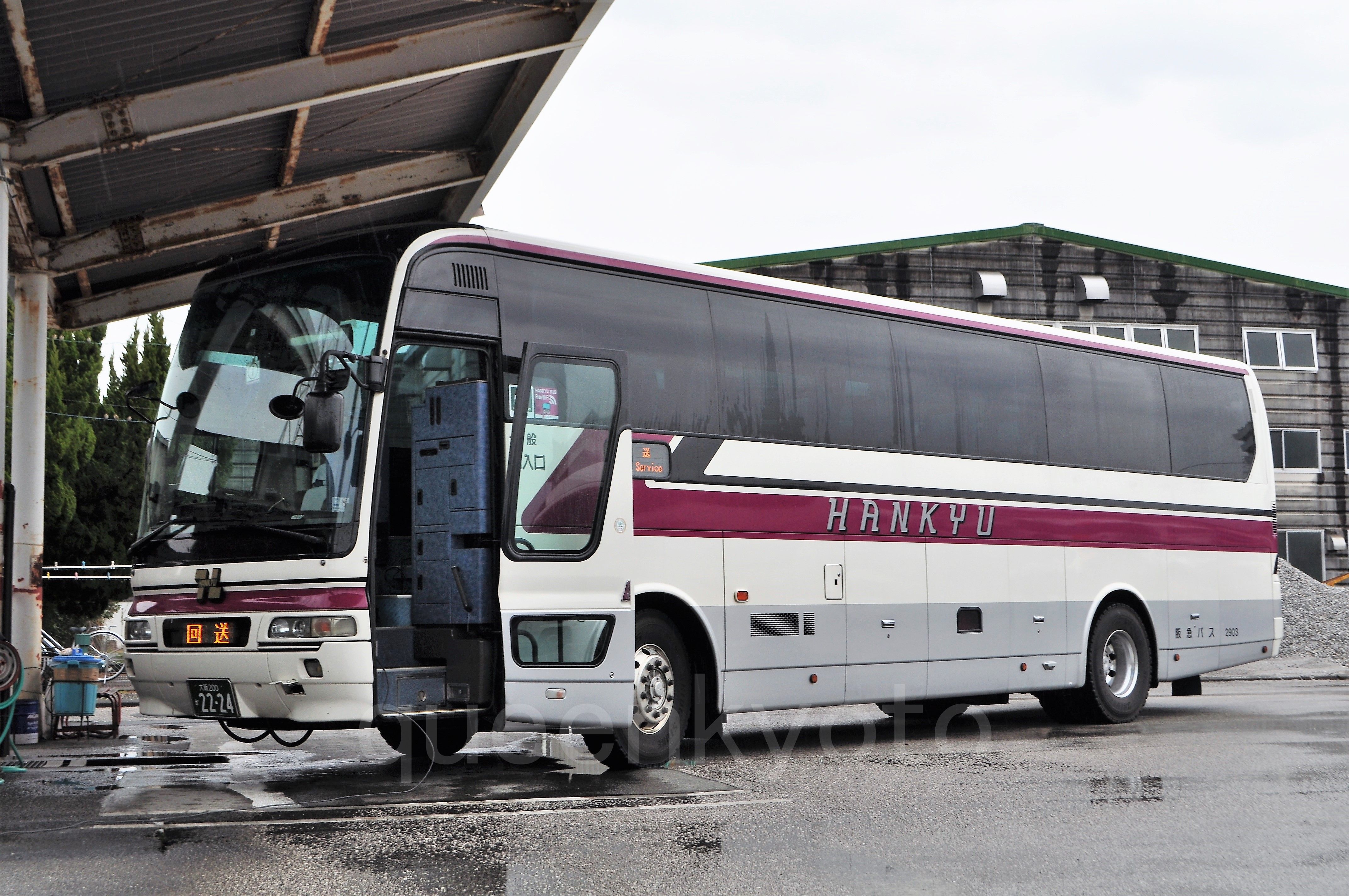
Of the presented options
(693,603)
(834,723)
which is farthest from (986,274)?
(693,603)

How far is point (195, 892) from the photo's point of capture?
19.2 ft

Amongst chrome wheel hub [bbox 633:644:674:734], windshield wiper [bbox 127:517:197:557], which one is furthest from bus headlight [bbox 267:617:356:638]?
chrome wheel hub [bbox 633:644:674:734]

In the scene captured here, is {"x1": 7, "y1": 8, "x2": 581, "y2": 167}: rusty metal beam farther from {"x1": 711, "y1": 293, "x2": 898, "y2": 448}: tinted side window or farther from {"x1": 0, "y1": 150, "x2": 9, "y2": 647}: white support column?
{"x1": 711, "y1": 293, "x2": 898, "y2": 448}: tinted side window

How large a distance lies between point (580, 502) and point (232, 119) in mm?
4458

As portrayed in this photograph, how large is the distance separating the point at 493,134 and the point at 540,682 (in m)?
6.95

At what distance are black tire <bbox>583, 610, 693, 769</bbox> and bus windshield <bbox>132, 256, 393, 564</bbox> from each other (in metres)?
2.43

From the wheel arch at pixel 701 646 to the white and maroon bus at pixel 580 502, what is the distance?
0.07ft

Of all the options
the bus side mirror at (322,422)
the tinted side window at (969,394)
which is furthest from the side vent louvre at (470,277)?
the tinted side window at (969,394)

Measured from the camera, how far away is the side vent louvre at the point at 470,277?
9180 mm

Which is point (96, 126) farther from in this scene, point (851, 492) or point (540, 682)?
point (851, 492)

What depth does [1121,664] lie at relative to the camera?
14.2 metres

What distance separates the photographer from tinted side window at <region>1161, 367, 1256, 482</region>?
48.8 feet

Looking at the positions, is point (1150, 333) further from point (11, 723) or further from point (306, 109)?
point (11, 723)

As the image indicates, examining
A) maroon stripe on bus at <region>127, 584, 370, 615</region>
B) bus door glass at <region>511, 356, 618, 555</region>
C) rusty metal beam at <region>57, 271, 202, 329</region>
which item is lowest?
maroon stripe on bus at <region>127, 584, 370, 615</region>
